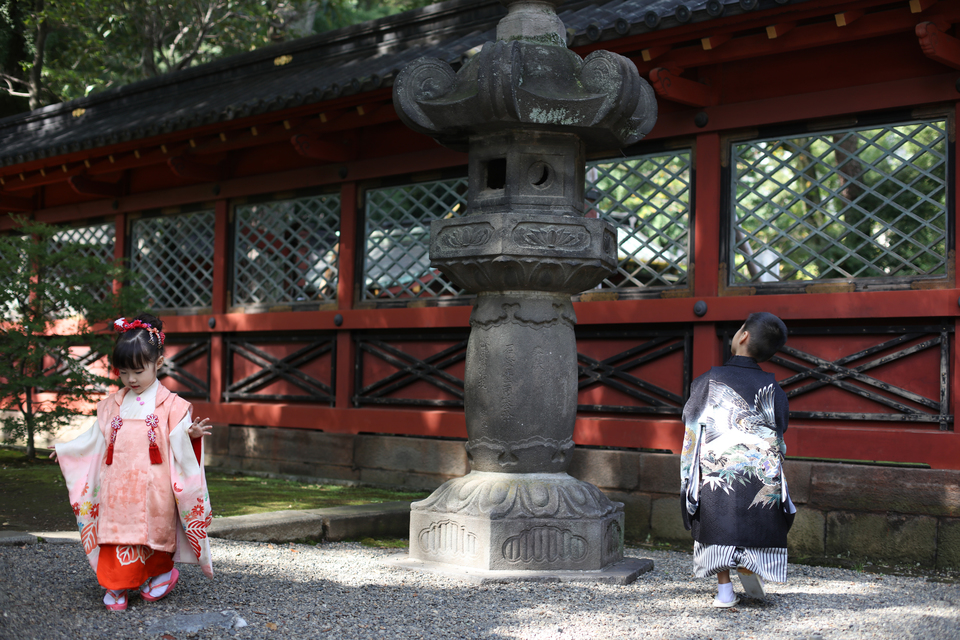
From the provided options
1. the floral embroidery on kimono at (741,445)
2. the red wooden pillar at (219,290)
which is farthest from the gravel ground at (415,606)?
the red wooden pillar at (219,290)

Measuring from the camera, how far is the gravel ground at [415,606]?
3383mm

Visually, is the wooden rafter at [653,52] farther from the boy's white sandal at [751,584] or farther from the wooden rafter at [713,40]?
the boy's white sandal at [751,584]

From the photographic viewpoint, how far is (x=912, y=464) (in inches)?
233

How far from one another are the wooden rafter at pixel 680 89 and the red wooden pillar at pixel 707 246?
28 cm

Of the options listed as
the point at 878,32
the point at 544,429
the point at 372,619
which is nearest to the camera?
the point at 372,619

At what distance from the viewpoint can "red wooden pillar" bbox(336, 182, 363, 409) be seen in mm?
8203

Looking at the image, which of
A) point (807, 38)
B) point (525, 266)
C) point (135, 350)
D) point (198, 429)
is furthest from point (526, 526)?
point (807, 38)

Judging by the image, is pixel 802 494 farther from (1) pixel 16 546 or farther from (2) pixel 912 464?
(1) pixel 16 546

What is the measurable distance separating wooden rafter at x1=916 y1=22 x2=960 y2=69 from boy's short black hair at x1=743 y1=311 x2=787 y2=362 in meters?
2.32

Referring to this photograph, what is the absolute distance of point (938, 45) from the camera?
16.9 ft

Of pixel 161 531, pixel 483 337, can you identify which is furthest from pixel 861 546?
pixel 161 531

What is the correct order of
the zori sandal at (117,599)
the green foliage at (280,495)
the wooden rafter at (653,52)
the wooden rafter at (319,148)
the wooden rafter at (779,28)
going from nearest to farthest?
the zori sandal at (117,599)
the wooden rafter at (779,28)
the wooden rafter at (653,52)
the green foliage at (280,495)
the wooden rafter at (319,148)

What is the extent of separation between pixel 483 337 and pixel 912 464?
3316 mm

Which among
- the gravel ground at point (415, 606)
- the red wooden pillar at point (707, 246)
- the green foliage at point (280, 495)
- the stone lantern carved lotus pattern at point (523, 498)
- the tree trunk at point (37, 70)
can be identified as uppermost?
the tree trunk at point (37, 70)
